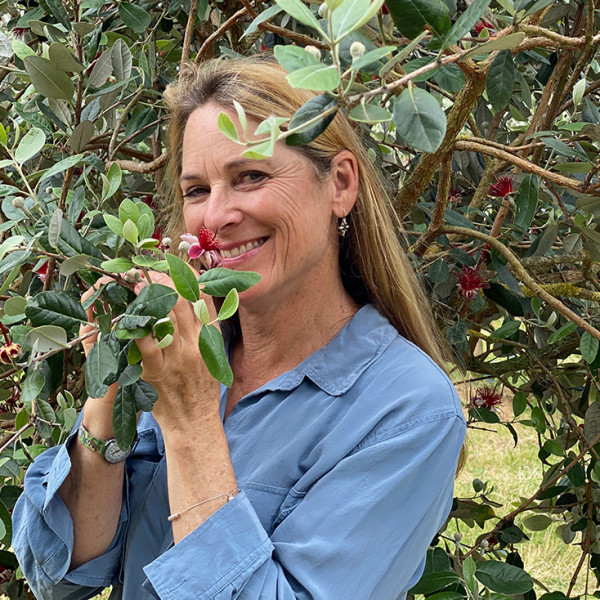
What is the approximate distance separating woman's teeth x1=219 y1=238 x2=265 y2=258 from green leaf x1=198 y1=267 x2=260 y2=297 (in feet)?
1.42

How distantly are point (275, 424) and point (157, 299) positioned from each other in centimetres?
56

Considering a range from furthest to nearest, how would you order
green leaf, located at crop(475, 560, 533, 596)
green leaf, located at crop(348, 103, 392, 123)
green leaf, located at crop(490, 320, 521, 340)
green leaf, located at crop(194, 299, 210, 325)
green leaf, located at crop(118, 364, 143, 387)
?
green leaf, located at crop(490, 320, 521, 340)
green leaf, located at crop(475, 560, 533, 596)
green leaf, located at crop(118, 364, 143, 387)
green leaf, located at crop(194, 299, 210, 325)
green leaf, located at crop(348, 103, 392, 123)

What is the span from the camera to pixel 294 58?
2.63ft

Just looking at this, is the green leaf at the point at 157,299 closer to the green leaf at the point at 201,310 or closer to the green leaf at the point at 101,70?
the green leaf at the point at 201,310

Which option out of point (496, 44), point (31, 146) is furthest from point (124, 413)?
point (496, 44)

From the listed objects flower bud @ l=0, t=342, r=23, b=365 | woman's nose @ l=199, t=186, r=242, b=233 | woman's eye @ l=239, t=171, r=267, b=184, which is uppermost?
woman's eye @ l=239, t=171, r=267, b=184

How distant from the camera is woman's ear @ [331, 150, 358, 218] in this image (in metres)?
1.60

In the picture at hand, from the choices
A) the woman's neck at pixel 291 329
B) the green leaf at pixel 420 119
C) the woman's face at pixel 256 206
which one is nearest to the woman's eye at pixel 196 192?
the woman's face at pixel 256 206

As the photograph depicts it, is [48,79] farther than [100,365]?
Yes

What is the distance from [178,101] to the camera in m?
1.68

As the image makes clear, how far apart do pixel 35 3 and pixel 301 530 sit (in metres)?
1.54

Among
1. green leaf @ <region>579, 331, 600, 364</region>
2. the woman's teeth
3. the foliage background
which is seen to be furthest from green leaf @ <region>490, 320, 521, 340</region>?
the woman's teeth

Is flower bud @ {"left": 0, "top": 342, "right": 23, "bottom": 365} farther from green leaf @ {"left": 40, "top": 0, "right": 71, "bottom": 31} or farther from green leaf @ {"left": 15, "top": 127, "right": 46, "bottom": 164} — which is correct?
green leaf @ {"left": 40, "top": 0, "right": 71, "bottom": 31}

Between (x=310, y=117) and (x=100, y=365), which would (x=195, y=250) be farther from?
(x=310, y=117)
